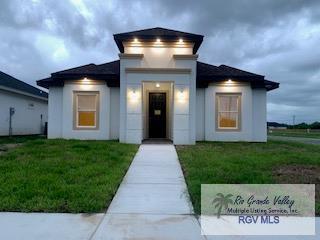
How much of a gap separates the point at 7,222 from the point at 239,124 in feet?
48.4

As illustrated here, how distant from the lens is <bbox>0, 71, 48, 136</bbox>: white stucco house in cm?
2353

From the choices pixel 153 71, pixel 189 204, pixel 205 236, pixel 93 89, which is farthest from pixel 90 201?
pixel 93 89

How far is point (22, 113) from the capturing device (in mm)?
26312

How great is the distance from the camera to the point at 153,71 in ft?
55.1

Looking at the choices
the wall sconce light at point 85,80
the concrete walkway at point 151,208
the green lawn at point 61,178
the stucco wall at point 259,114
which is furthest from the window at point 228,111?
the concrete walkway at point 151,208

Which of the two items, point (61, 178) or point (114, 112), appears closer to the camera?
point (61, 178)

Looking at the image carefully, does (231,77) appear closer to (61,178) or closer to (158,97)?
(158,97)

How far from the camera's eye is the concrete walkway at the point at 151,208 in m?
5.41

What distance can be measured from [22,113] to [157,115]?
36.9ft

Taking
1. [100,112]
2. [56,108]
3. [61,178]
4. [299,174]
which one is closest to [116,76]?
[100,112]

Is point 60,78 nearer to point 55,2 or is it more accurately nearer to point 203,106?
point 55,2

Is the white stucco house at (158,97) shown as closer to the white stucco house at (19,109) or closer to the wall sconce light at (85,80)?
the wall sconce light at (85,80)

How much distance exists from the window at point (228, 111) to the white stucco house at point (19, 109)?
12864mm

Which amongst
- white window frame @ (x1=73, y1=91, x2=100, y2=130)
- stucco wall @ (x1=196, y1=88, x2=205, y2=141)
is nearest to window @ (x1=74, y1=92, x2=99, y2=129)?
white window frame @ (x1=73, y1=91, x2=100, y2=130)
